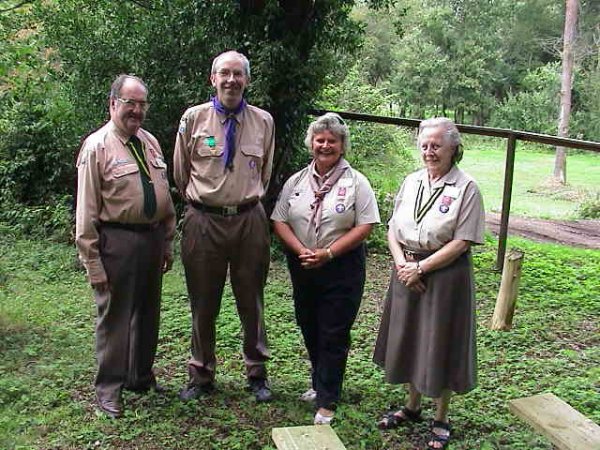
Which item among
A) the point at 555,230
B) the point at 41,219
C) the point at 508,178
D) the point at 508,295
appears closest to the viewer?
the point at 508,295

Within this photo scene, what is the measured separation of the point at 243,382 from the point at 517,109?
2759 cm

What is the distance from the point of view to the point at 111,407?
3535 mm

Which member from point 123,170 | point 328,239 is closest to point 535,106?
point 328,239

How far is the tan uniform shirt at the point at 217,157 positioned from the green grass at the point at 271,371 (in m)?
1.18

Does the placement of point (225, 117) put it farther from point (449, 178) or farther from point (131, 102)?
point (449, 178)

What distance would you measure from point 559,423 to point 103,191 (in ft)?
7.78

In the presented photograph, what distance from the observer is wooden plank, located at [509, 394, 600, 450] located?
8.63 ft

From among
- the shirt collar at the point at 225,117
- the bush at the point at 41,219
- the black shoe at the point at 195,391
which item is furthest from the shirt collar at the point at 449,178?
the bush at the point at 41,219

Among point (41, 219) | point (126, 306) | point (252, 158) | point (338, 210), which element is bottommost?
point (41, 219)

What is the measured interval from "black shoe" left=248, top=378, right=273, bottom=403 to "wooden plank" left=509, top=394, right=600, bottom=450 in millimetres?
1363

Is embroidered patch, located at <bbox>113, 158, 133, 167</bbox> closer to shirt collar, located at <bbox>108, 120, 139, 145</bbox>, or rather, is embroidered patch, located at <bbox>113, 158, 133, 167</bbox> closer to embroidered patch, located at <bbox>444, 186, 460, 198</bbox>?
shirt collar, located at <bbox>108, 120, 139, 145</bbox>

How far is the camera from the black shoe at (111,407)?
351 centimetres

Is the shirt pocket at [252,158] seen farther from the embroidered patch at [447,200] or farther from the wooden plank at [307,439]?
the wooden plank at [307,439]

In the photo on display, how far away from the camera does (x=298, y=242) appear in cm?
337
